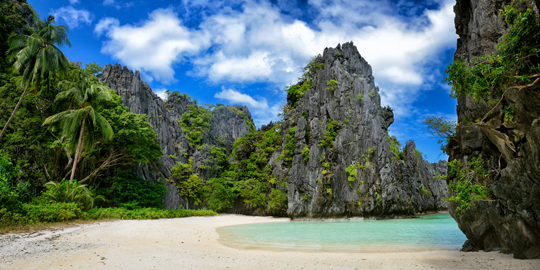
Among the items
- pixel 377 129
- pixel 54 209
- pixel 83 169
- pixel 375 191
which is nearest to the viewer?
pixel 54 209

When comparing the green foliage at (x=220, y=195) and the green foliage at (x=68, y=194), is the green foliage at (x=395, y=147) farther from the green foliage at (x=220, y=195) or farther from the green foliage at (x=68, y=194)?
the green foliage at (x=68, y=194)

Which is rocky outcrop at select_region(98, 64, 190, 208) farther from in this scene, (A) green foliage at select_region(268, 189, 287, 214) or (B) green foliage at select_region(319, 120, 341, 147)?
(B) green foliage at select_region(319, 120, 341, 147)

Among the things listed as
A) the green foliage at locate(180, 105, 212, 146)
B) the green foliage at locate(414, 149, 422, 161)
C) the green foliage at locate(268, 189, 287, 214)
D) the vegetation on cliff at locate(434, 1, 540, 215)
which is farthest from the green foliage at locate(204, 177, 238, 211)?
the vegetation on cliff at locate(434, 1, 540, 215)

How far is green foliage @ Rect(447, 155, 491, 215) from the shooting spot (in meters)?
5.37

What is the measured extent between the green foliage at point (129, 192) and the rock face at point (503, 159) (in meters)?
20.5

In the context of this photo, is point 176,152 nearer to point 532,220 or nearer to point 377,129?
point 377,129

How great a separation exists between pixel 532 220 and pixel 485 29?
411cm

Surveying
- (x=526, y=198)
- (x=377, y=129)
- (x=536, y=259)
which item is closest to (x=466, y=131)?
(x=526, y=198)

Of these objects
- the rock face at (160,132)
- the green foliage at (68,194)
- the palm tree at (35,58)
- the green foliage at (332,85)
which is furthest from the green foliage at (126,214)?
the green foliage at (332,85)

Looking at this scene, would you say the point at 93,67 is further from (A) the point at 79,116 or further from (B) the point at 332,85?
(B) the point at 332,85

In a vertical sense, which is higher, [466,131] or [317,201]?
[466,131]

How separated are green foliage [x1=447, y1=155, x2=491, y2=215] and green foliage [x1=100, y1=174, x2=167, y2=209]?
2037 centimetres

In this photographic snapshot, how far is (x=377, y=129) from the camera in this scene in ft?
91.8

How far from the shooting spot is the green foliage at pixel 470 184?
5367mm
